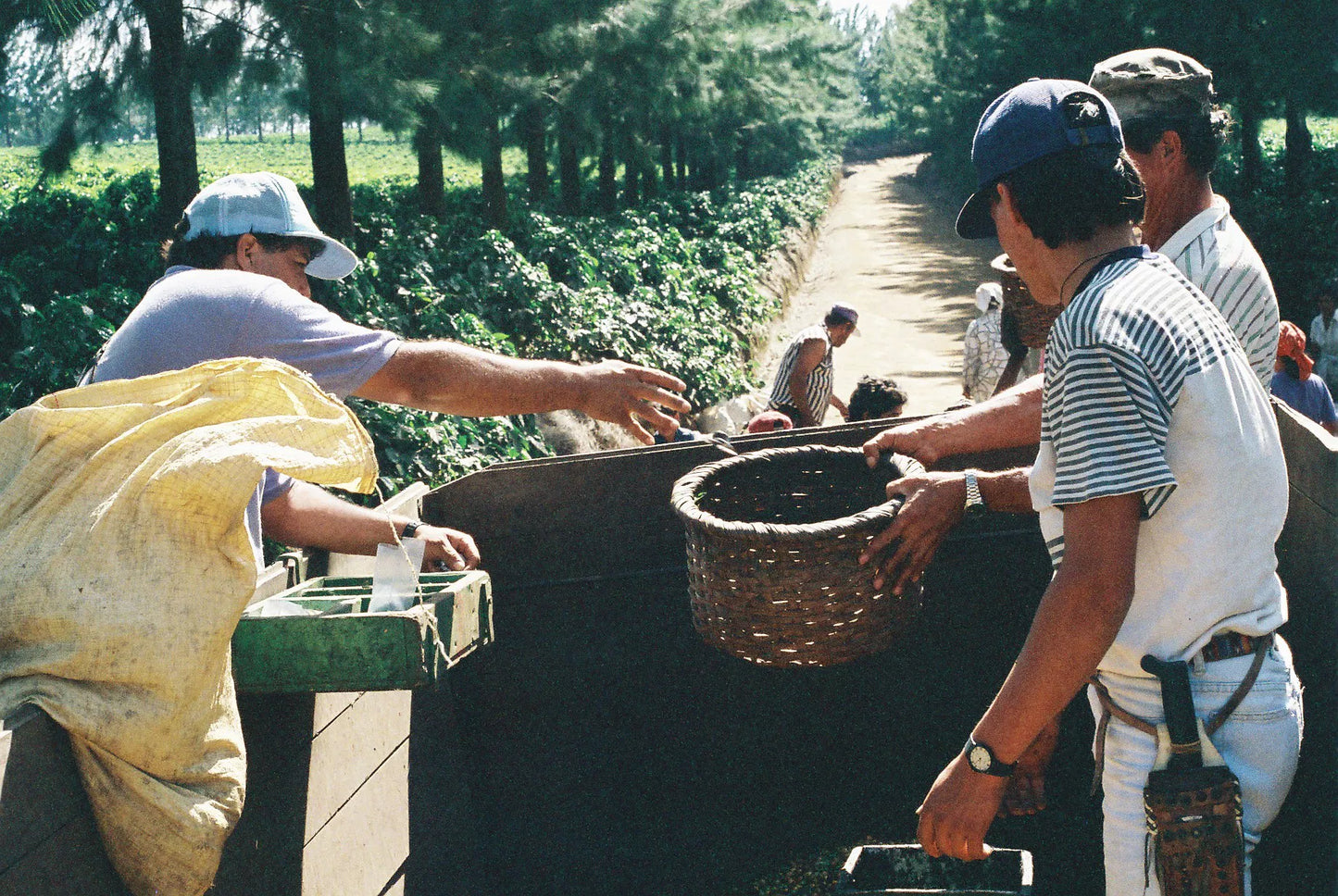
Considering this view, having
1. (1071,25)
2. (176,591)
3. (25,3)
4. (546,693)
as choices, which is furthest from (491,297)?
(1071,25)

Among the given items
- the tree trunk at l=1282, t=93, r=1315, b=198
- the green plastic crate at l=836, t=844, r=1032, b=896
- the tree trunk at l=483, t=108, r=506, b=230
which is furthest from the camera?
the tree trunk at l=1282, t=93, r=1315, b=198

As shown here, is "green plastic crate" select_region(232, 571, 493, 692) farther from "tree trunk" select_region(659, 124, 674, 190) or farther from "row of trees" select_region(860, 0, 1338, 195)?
"tree trunk" select_region(659, 124, 674, 190)

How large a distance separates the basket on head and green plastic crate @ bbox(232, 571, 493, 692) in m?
2.97

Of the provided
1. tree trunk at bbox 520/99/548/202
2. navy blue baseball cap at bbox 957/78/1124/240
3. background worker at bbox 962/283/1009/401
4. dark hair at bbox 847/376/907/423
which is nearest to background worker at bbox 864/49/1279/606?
navy blue baseball cap at bbox 957/78/1124/240

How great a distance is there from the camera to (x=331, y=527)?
2.96 meters

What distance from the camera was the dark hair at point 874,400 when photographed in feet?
21.7

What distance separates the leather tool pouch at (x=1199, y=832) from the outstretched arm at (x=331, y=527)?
5.50 feet

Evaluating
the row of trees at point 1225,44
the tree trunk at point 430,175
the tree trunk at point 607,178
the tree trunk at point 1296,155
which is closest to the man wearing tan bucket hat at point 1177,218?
the tree trunk at point 430,175

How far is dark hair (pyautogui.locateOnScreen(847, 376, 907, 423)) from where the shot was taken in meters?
6.62

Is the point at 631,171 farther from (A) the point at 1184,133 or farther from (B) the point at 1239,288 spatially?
(B) the point at 1239,288

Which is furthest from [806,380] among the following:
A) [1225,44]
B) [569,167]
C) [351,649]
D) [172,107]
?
[1225,44]

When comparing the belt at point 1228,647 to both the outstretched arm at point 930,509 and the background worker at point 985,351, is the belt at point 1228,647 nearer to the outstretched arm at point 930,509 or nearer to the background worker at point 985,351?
the outstretched arm at point 930,509

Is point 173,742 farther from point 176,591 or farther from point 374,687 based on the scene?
point 374,687

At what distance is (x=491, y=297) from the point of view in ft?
30.8
